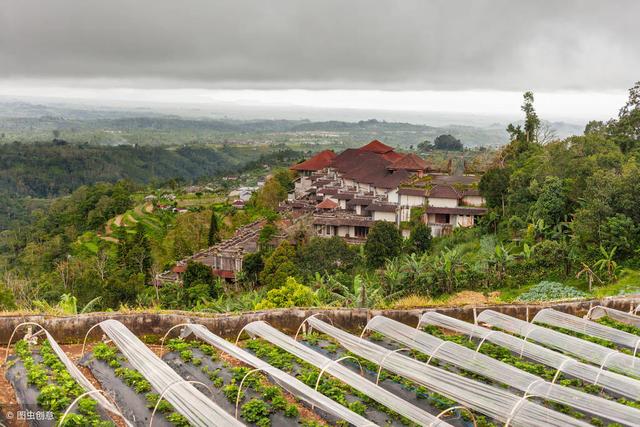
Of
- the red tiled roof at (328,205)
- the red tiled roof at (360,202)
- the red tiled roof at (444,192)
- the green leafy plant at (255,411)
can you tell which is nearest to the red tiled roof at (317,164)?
the red tiled roof at (328,205)

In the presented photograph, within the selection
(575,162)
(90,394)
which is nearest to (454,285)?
(575,162)

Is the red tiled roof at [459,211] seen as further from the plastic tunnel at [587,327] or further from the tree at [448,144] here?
the tree at [448,144]

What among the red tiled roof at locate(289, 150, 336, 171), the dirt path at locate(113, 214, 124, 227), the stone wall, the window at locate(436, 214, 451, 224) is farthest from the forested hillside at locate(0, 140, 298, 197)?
the stone wall

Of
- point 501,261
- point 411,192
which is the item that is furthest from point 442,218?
point 501,261

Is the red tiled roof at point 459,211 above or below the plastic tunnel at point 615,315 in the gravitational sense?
below

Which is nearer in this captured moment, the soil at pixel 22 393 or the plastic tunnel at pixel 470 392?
the plastic tunnel at pixel 470 392

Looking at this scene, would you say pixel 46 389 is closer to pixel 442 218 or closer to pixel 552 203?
pixel 552 203

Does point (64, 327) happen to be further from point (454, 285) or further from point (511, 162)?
point (511, 162)
